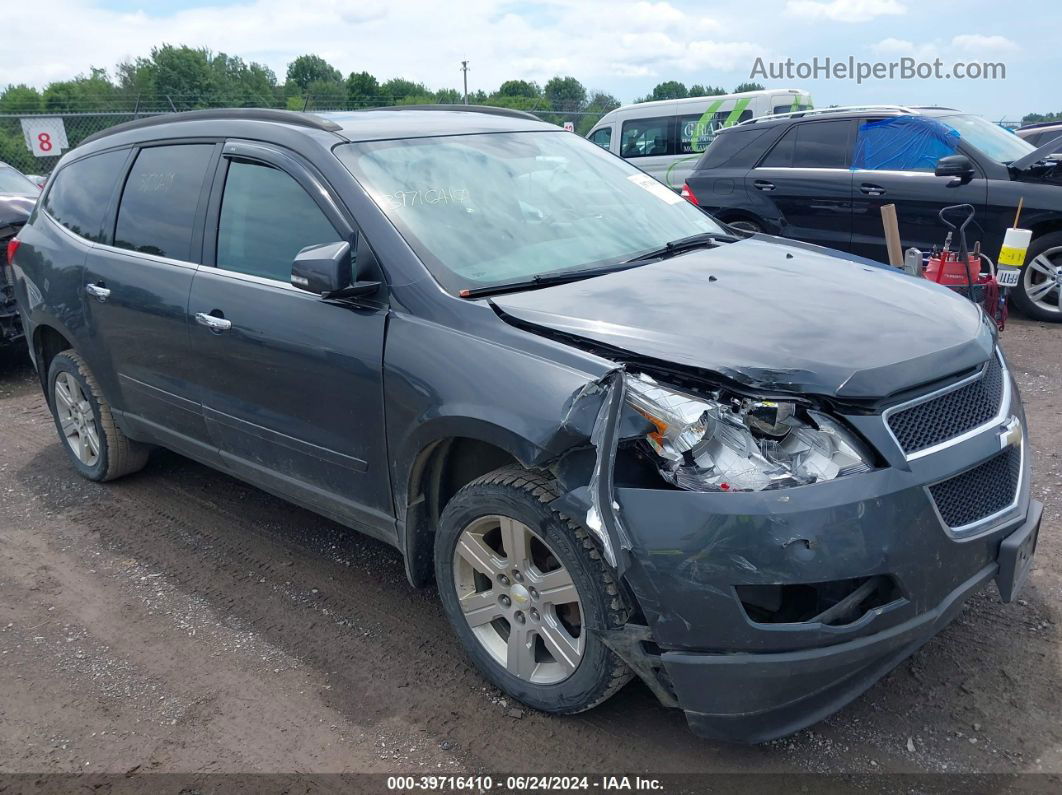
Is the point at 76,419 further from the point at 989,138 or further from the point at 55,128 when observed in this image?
the point at 55,128

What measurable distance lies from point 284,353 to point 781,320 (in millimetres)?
1827

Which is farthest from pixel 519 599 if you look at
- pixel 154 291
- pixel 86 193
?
pixel 86 193

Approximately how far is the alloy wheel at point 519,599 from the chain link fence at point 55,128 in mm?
9377

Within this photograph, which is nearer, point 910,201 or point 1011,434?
point 1011,434

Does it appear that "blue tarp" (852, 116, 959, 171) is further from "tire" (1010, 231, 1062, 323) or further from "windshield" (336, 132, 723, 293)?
"windshield" (336, 132, 723, 293)

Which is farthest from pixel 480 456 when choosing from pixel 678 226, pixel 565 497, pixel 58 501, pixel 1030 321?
pixel 1030 321

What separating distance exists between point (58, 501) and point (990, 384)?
462 centimetres

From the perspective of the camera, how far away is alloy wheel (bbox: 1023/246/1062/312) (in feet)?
24.2

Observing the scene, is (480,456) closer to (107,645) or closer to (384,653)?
(384,653)

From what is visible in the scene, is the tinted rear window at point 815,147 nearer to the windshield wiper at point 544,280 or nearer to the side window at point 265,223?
the windshield wiper at point 544,280

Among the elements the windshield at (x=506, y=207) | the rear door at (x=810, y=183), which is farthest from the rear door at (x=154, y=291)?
the rear door at (x=810, y=183)

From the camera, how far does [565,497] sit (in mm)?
2441

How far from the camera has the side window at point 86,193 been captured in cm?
441

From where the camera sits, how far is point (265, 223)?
351 cm
